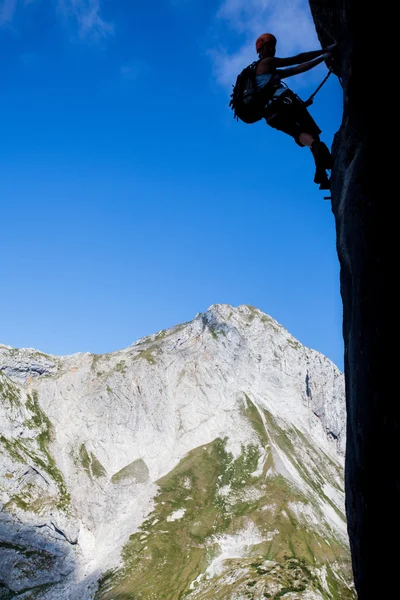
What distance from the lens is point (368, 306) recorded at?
5898mm

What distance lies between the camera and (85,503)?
576ft

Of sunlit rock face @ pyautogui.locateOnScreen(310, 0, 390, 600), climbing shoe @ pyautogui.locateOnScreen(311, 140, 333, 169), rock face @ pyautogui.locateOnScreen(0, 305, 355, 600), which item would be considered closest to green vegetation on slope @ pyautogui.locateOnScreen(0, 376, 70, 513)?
rock face @ pyautogui.locateOnScreen(0, 305, 355, 600)

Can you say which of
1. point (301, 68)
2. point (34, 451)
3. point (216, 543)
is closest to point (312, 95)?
point (301, 68)

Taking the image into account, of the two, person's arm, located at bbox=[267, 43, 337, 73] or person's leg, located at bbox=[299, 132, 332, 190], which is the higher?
person's arm, located at bbox=[267, 43, 337, 73]

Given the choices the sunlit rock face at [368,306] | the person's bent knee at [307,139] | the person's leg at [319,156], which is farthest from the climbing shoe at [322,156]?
the sunlit rock face at [368,306]

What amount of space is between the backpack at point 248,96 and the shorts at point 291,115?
0.26 meters

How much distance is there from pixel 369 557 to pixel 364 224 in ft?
13.0

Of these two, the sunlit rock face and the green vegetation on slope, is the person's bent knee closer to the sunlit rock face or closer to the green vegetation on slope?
the sunlit rock face

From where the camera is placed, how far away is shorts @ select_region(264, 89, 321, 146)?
10.2 meters

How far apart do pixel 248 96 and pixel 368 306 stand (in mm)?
6450

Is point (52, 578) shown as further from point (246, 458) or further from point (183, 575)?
point (246, 458)

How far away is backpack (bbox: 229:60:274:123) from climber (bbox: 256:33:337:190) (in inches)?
4.6

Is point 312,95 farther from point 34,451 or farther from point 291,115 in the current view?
point 34,451

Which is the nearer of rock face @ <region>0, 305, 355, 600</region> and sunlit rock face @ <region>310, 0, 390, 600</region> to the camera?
sunlit rock face @ <region>310, 0, 390, 600</region>
